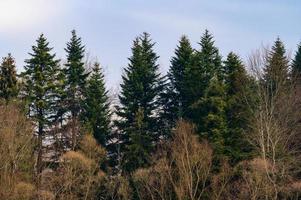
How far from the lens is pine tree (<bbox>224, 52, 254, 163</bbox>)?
4103 cm

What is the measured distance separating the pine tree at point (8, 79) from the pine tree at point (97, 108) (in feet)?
20.8

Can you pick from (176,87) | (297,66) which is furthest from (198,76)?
(297,66)

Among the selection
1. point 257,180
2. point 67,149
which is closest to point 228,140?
point 257,180

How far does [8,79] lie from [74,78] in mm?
6551

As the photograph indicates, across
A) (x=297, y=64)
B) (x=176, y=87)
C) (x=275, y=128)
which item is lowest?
(x=275, y=128)

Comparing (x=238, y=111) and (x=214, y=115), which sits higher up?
(x=238, y=111)

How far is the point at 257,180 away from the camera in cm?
3541

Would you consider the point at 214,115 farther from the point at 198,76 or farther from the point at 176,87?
the point at 176,87

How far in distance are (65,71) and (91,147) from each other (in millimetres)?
12294

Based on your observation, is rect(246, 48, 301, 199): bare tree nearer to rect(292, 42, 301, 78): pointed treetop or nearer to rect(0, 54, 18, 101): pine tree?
rect(292, 42, 301, 78): pointed treetop

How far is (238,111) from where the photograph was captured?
42.7m

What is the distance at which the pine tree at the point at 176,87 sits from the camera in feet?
159

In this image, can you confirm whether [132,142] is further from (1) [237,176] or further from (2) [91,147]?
(1) [237,176]

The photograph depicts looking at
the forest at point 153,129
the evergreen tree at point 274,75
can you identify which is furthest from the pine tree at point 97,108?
the evergreen tree at point 274,75
